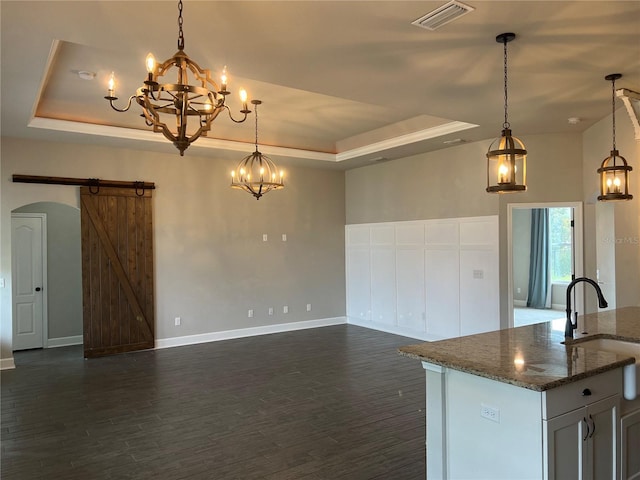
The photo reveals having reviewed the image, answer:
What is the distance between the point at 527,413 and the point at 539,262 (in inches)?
387

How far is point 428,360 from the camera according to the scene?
2.54 meters

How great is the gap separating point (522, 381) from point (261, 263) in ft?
21.9

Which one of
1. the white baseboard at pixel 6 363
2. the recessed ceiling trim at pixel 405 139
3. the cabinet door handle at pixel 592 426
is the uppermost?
the recessed ceiling trim at pixel 405 139

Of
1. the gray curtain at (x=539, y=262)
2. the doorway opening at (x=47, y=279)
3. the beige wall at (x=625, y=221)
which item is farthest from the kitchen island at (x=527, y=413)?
the gray curtain at (x=539, y=262)

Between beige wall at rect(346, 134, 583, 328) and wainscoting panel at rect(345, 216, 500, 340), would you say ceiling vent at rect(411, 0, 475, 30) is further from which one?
wainscoting panel at rect(345, 216, 500, 340)

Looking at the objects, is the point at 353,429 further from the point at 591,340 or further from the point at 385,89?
the point at 385,89

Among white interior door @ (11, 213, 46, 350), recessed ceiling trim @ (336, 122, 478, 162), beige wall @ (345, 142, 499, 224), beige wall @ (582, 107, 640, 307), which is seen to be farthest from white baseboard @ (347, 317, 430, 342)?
white interior door @ (11, 213, 46, 350)

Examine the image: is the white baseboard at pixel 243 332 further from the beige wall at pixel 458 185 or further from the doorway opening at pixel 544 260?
the doorway opening at pixel 544 260

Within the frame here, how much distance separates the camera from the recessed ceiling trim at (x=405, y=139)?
6.12m

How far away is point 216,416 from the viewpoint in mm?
4367

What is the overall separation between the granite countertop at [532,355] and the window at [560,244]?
8129mm

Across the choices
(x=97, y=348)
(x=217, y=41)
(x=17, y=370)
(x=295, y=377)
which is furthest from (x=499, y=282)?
(x=17, y=370)

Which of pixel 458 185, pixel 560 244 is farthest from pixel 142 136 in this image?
pixel 560 244

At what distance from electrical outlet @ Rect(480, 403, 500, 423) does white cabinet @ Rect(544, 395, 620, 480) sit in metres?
0.24
